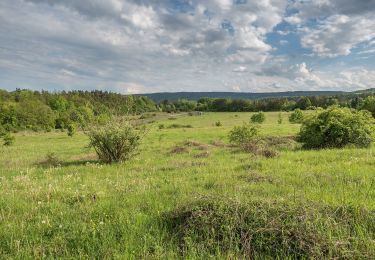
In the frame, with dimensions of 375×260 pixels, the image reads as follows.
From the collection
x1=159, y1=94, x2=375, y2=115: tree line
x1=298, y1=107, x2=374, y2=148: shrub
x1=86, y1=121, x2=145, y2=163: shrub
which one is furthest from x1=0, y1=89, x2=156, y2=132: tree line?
x1=159, y1=94, x2=375, y2=115: tree line

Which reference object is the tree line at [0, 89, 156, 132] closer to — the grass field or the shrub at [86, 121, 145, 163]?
the shrub at [86, 121, 145, 163]

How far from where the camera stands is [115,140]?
14.4m

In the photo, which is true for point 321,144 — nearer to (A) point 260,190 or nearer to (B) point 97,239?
(A) point 260,190

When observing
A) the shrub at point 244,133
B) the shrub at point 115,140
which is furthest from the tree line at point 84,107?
the shrub at point 244,133

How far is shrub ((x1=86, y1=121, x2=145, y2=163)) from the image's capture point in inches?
567

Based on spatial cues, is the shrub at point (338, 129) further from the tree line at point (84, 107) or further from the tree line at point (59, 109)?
the tree line at point (59, 109)

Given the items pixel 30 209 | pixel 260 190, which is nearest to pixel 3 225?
pixel 30 209

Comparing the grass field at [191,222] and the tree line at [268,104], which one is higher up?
the tree line at [268,104]

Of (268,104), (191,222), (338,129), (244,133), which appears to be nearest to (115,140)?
(191,222)

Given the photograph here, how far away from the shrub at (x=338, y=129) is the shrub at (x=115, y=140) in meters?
9.35

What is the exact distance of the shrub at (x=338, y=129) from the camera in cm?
1642

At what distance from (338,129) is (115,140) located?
37.8 ft

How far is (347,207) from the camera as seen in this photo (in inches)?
208

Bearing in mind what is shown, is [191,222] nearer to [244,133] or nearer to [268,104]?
[244,133]
